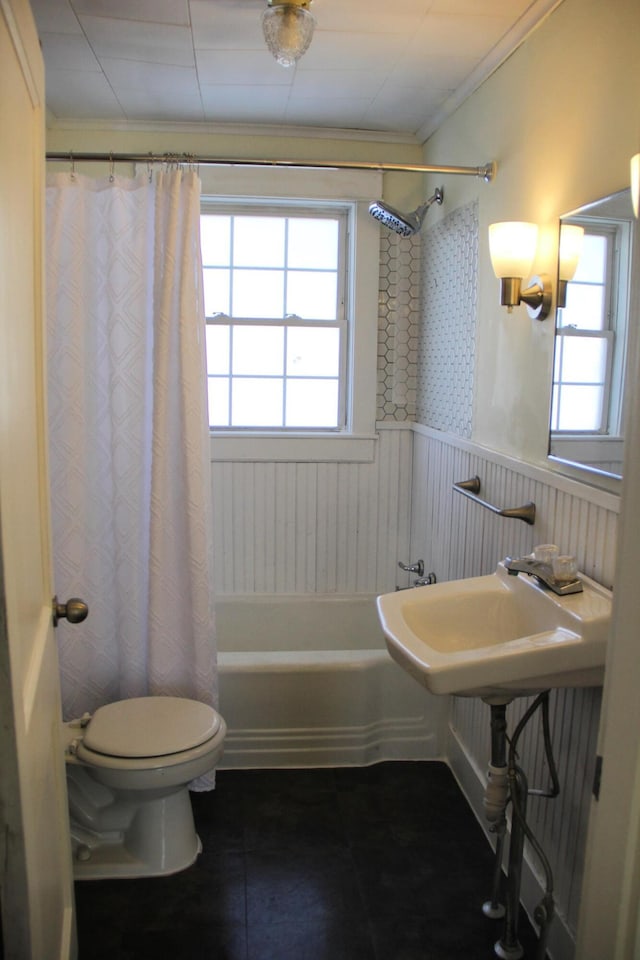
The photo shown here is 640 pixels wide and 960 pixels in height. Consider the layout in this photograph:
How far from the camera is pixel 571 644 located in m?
1.57

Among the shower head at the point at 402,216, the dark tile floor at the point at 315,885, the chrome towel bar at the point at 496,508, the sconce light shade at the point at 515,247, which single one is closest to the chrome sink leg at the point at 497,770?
the dark tile floor at the point at 315,885

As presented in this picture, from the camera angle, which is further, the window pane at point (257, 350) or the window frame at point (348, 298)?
the window pane at point (257, 350)

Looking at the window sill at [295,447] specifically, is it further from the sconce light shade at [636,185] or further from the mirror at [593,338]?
the sconce light shade at [636,185]

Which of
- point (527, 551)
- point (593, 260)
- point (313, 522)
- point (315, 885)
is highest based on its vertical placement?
point (593, 260)

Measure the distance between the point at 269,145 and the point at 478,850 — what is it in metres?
2.76

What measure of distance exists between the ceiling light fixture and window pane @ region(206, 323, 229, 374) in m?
1.58

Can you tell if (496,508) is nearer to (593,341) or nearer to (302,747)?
(593,341)

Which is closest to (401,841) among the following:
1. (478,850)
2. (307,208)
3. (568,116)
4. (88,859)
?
(478,850)

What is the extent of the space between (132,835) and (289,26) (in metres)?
2.23

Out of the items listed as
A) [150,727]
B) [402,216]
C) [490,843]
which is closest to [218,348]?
[402,216]

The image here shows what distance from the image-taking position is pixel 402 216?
2.96 meters

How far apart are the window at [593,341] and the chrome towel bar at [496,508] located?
9.1 inches

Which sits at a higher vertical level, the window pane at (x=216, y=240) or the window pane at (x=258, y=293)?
the window pane at (x=216, y=240)

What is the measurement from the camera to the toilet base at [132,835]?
2217mm
